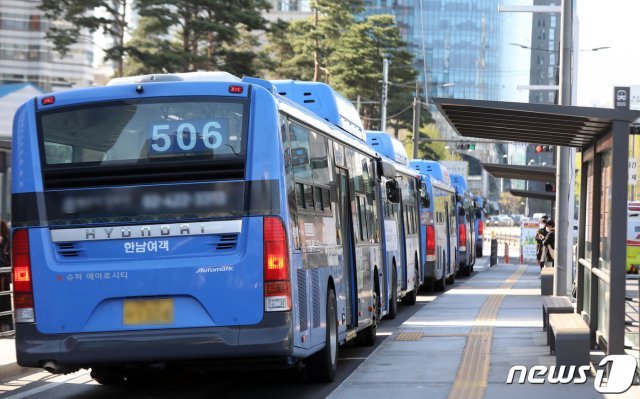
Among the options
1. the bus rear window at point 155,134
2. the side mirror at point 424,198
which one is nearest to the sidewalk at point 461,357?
the bus rear window at point 155,134

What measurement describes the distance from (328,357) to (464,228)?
31.6 meters

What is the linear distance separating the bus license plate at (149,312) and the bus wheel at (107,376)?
2057mm

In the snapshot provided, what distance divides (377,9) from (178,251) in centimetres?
17112

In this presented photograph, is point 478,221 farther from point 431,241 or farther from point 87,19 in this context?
point 431,241

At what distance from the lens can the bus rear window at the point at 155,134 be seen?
1042 cm

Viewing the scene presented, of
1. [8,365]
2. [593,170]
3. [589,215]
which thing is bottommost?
[8,365]

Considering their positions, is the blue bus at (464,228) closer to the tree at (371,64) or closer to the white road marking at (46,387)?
the white road marking at (46,387)

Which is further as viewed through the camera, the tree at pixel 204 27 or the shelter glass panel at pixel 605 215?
the tree at pixel 204 27

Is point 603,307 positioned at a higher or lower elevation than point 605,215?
lower

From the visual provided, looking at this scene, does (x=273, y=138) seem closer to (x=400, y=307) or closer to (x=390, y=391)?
(x=390, y=391)

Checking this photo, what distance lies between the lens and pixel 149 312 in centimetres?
1019

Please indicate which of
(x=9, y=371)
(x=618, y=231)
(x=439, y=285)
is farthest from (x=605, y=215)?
(x=439, y=285)

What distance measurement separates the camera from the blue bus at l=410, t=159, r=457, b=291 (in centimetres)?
3114

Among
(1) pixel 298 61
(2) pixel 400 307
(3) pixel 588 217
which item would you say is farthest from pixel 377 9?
(3) pixel 588 217
